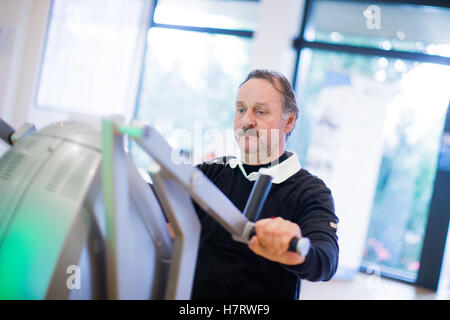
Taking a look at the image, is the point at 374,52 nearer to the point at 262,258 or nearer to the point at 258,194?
the point at 262,258

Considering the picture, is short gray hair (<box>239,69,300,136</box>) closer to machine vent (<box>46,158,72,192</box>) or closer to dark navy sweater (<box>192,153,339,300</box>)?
dark navy sweater (<box>192,153,339,300</box>)

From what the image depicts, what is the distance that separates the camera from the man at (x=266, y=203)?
1.04 m

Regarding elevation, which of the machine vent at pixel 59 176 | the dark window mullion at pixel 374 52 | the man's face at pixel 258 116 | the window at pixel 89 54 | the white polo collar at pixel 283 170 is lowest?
the machine vent at pixel 59 176

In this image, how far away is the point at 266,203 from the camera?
46.3 inches

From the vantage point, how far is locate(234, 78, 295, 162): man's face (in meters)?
1.18

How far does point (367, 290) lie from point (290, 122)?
2.66 m

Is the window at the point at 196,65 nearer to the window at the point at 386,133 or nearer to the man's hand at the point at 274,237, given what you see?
the window at the point at 386,133

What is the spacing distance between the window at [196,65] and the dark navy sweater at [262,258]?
3166 mm

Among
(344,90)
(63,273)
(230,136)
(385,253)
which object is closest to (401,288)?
(385,253)

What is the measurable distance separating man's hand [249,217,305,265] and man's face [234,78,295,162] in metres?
0.45

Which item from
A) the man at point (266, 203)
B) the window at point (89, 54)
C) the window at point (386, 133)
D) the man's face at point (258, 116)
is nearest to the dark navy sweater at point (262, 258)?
the man at point (266, 203)

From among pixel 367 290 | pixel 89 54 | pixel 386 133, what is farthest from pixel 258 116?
pixel 89 54

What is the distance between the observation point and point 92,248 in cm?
69

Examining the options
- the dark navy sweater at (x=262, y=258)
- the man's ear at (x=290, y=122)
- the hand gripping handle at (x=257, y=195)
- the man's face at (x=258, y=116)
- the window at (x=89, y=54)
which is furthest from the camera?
→ the window at (x=89, y=54)
